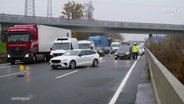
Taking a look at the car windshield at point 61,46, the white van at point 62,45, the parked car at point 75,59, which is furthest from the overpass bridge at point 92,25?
the parked car at point 75,59

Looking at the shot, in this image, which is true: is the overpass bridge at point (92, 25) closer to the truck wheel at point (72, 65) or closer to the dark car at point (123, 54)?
the dark car at point (123, 54)

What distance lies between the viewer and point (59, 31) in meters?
40.3

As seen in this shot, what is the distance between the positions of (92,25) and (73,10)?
2859 cm

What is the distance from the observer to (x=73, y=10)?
100 metres

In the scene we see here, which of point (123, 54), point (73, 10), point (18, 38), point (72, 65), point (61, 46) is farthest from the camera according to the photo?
point (73, 10)

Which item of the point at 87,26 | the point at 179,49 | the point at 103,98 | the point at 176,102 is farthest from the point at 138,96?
the point at 87,26

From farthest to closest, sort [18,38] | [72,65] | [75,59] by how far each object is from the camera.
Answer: [18,38] < [75,59] < [72,65]

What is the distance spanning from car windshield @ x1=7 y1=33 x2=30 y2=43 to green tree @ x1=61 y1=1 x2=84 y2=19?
2671 inches

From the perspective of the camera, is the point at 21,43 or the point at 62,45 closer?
the point at 21,43

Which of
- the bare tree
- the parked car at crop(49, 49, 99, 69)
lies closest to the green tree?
the bare tree

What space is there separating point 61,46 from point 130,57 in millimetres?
11081

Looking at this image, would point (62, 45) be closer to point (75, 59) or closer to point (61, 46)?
point (61, 46)

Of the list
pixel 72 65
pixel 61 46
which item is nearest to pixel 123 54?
pixel 61 46

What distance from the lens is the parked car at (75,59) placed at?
2466 cm
